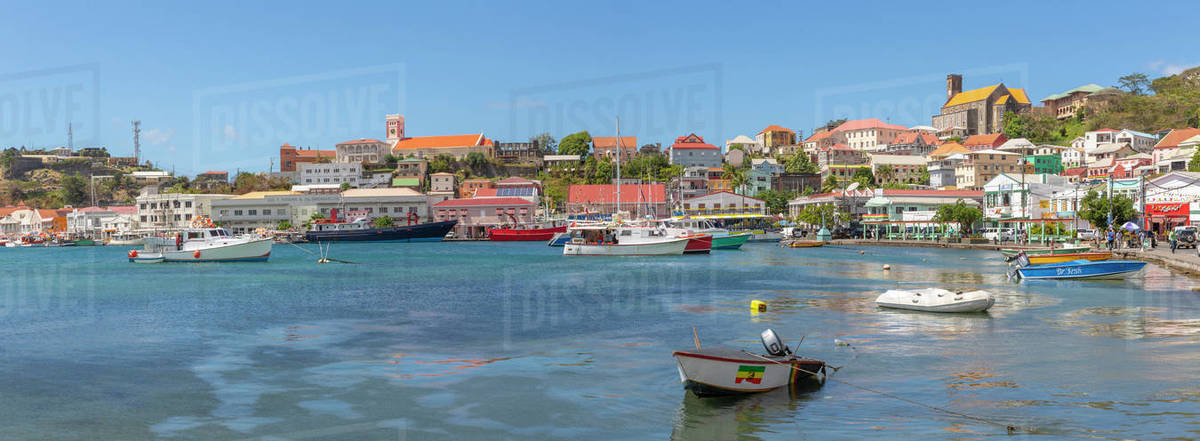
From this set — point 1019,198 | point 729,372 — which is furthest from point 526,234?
point 729,372

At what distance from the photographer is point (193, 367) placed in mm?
16500

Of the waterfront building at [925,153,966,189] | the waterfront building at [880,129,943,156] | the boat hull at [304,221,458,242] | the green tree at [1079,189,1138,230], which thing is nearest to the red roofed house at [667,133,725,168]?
the waterfront building at [880,129,943,156]

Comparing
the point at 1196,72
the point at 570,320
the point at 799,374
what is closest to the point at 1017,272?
the point at 570,320

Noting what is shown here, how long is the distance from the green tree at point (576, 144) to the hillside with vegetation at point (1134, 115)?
68128mm

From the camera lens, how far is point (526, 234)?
9206cm

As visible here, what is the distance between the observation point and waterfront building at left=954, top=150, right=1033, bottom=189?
104m

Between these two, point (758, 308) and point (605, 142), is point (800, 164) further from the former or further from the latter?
point (758, 308)

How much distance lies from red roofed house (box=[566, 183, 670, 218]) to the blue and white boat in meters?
69.6

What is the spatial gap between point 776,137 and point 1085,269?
404ft

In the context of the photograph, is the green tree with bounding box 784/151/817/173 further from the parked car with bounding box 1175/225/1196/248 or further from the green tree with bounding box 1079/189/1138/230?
the parked car with bounding box 1175/225/1196/248

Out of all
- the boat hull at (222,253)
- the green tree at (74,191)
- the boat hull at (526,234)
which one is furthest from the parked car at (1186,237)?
the green tree at (74,191)

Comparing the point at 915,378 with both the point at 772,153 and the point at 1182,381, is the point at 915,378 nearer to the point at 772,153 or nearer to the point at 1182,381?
the point at 1182,381

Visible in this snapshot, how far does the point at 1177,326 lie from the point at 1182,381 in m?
7.00

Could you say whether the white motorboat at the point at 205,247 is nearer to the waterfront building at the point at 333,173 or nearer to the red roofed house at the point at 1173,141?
the waterfront building at the point at 333,173
